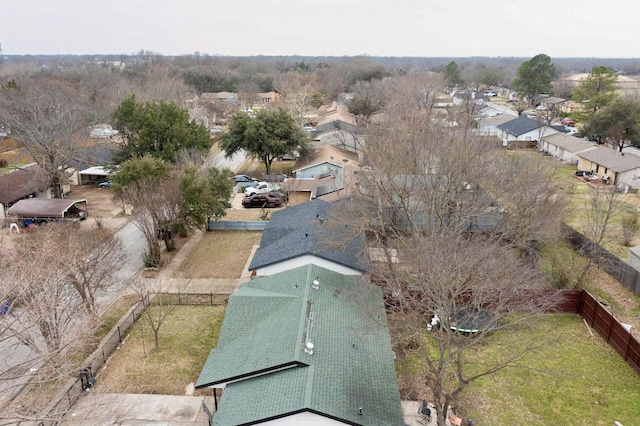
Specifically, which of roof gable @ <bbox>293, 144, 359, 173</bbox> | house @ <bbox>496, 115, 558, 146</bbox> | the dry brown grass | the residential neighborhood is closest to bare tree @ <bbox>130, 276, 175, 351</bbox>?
the residential neighborhood

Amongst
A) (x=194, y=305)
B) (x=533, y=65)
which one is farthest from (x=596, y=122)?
(x=194, y=305)

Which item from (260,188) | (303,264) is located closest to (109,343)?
(303,264)

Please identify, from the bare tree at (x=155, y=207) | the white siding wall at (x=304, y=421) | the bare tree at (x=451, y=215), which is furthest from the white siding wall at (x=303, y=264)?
the white siding wall at (x=304, y=421)

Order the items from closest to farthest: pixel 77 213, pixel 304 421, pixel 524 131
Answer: pixel 304 421
pixel 77 213
pixel 524 131

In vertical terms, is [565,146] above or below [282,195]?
above

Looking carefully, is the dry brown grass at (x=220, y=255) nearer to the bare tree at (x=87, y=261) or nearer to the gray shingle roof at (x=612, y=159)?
the bare tree at (x=87, y=261)

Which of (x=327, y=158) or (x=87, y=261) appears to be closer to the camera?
(x=87, y=261)

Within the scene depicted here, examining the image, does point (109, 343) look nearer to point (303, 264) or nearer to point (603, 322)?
point (303, 264)
